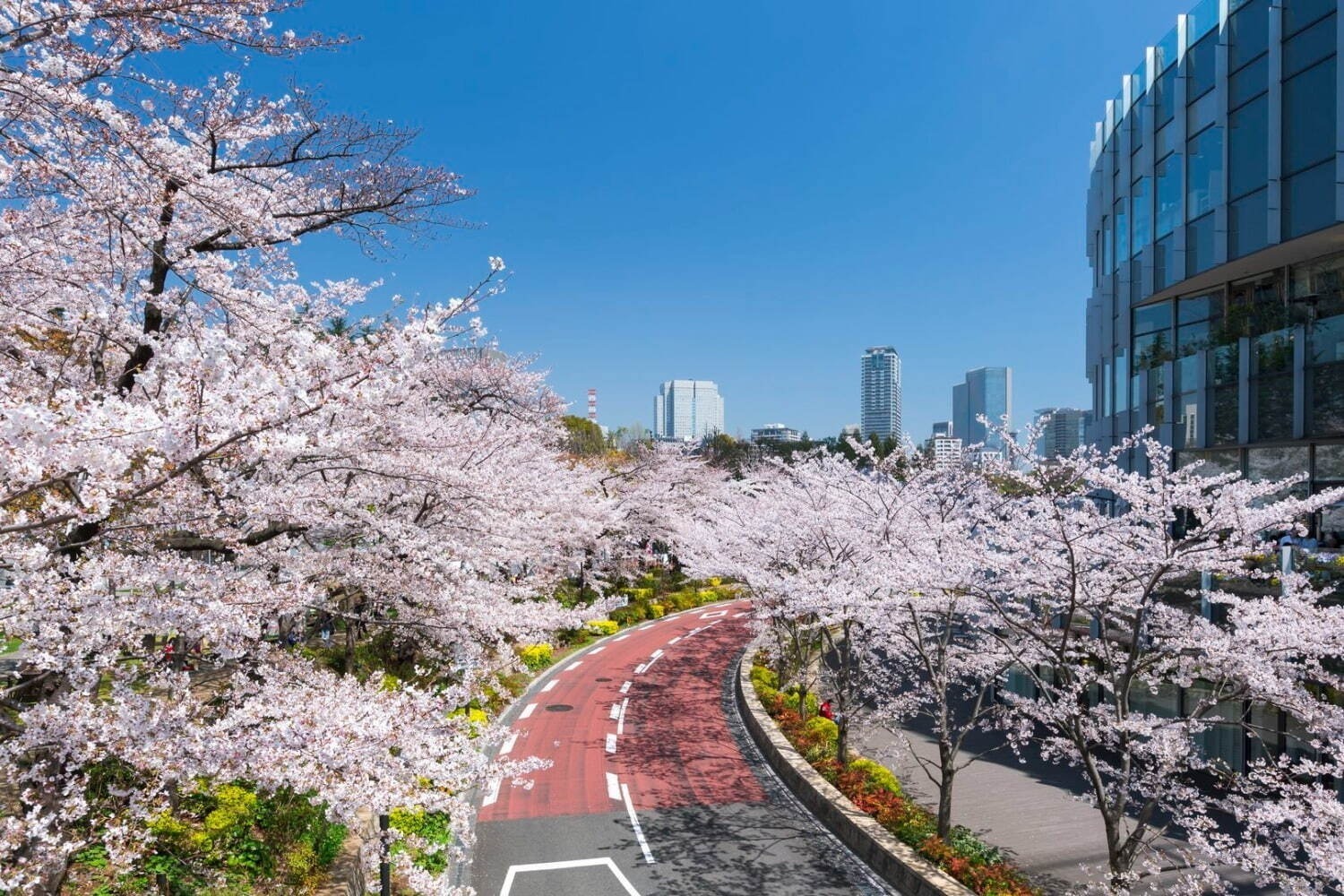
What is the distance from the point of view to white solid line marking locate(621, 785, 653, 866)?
37.4 ft

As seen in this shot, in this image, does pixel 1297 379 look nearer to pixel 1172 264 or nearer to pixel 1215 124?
pixel 1172 264

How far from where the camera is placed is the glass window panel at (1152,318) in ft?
→ 60.7

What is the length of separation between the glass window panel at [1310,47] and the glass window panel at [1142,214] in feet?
14.9

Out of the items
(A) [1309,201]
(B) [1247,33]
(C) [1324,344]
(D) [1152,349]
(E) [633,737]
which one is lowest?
(E) [633,737]

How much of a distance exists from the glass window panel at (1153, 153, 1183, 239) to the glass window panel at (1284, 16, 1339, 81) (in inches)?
126

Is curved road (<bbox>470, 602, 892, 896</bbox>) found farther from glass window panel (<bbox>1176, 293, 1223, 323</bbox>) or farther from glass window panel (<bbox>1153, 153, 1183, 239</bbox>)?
glass window panel (<bbox>1153, 153, 1183, 239</bbox>)

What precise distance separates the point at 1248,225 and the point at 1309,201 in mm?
1407

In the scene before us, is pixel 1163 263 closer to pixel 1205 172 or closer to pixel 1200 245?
pixel 1200 245

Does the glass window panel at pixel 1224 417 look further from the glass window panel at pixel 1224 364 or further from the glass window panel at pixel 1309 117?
the glass window panel at pixel 1309 117

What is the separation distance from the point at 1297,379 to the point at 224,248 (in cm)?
1916

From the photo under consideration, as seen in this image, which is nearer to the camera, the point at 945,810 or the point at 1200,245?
the point at 945,810

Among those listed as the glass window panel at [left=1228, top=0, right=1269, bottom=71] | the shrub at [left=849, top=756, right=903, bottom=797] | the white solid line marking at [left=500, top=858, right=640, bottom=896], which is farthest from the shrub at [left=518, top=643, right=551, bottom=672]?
the glass window panel at [left=1228, top=0, right=1269, bottom=71]

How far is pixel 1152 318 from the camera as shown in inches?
749

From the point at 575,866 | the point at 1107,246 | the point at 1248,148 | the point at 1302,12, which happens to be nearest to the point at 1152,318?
the point at 1107,246
